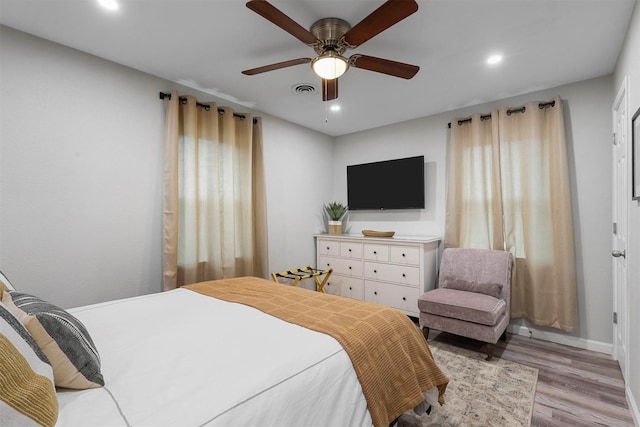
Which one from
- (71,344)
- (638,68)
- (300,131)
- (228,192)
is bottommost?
(71,344)

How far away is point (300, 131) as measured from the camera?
4.26 meters

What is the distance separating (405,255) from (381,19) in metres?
2.51

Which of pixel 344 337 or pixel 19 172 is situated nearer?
pixel 344 337

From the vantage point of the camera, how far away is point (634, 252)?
1814mm

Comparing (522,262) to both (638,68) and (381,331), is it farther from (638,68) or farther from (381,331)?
(381,331)

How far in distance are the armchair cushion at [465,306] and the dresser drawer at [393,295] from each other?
18.8 inches

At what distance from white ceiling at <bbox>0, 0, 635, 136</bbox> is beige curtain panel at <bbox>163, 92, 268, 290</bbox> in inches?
14.8

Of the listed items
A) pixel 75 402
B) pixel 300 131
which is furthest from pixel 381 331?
pixel 300 131

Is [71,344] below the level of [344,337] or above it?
above

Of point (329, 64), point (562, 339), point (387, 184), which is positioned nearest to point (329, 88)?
point (329, 64)

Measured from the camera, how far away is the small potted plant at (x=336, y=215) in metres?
4.43

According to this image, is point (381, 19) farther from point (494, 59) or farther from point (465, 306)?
point (465, 306)

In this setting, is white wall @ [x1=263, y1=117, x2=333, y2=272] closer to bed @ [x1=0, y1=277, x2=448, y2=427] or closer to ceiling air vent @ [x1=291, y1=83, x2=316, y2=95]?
ceiling air vent @ [x1=291, y1=83, x2=316, y2=95]

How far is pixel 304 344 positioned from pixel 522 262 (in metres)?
2.83
